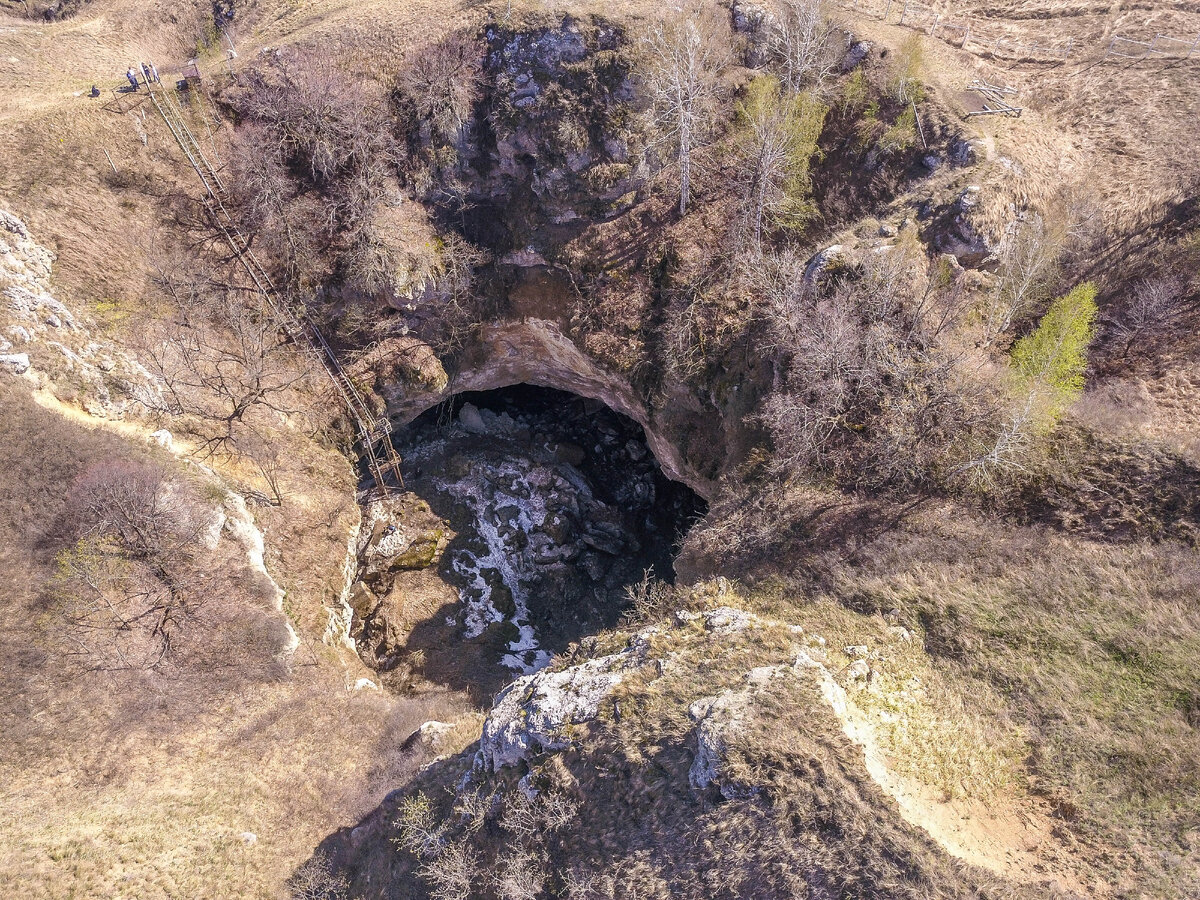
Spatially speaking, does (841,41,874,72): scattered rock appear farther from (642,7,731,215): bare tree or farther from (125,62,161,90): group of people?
(125,62,161,90): group of people

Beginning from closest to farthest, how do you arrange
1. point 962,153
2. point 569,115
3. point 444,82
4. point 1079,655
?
point 1079,655, point 962,153, point 569,115, point 444,82

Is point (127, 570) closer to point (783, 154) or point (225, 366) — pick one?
point (225, 366)

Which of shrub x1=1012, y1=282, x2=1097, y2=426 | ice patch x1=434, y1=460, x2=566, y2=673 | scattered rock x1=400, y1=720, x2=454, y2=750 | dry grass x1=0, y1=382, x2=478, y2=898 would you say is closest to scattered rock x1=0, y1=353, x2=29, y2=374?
dry grass x1=0, y1=382, x2=478, y2=898

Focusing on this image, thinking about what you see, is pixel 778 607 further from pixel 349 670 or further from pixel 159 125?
pixel 159 125

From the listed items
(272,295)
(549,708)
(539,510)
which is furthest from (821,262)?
(272,295)

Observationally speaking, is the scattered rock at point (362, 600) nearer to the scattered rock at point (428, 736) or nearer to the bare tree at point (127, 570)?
the bare tree at point (127, 570)
